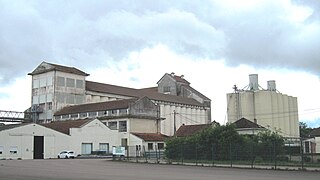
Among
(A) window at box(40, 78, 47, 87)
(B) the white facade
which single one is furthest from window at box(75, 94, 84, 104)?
(B) the white facade

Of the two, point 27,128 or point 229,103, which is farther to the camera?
point 229,103

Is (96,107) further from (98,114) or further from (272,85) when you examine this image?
(272,85)

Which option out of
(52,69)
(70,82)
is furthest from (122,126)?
(52,69)

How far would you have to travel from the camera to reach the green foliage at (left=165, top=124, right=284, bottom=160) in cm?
4275

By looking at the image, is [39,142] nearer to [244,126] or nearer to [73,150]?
[73,150]

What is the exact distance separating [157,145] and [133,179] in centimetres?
6271

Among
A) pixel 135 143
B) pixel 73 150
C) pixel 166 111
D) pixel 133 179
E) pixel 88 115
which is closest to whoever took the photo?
pixel 133 179

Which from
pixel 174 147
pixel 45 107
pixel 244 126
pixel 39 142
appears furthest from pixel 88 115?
pixel 174 147

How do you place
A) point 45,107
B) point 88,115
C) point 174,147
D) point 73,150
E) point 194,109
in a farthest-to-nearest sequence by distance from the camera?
point 194,109, point 45,107, point 88,115, point 73,150, point 174,147

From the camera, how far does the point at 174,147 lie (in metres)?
52.9

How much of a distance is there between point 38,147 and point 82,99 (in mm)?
26783

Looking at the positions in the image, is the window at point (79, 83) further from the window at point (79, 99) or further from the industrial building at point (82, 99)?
the window at point (79, 99)

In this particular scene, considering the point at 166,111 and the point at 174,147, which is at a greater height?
the point at 166,111

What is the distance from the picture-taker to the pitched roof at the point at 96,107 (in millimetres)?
89125
